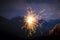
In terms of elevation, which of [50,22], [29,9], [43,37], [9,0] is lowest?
[43,37]

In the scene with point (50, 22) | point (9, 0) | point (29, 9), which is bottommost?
point (50, 22)

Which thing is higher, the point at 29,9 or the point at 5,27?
the point at 29,9

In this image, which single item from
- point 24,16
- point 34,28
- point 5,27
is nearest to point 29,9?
point 24,16

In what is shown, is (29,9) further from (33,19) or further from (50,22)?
(50,22)

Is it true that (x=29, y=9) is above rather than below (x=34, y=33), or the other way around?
above

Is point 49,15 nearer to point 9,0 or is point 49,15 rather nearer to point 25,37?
point 25,37

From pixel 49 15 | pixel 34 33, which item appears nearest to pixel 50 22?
pixel 49 15
